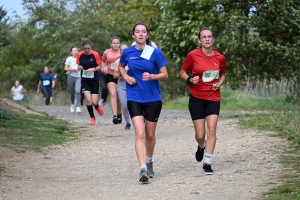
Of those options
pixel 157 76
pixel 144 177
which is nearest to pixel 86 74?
pixel 157 76

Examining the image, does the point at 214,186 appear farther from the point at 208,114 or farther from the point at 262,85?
the point at 262,85

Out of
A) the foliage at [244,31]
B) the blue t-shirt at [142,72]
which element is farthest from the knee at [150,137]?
the foliage at [244,31]

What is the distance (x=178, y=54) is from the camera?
108ft

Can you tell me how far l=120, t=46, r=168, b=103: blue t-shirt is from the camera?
32.4ft

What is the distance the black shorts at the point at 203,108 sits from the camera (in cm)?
1045

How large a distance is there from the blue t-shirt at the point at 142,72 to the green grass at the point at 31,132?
11.4ft

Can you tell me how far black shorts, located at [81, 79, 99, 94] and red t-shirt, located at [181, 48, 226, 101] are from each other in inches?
302

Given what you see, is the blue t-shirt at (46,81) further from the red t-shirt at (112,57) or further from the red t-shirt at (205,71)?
the red t-shirt at (205,71)

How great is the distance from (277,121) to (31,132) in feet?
15.8

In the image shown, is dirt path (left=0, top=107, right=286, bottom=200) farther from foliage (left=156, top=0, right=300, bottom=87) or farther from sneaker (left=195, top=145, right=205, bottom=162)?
foliage (left=156, top=0, right=300, bottom=87)

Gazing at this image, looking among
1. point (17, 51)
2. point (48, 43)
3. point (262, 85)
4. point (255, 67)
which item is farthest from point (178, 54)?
point (17, 51)

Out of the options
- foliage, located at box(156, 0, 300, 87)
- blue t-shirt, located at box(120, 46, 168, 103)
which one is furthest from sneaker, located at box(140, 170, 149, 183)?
foliage, located at box(156, 0, 300, 87)

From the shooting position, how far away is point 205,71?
10.4 meters

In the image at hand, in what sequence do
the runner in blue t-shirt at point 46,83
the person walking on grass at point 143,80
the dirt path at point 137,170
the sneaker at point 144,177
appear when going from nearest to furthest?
the dirt path at point 137,170 → the sneaker at point 144,177 → the person walking on grass at point 143,80 → the runner in blue t-shirt at point 46,83
